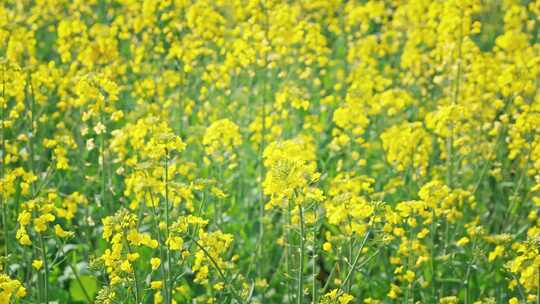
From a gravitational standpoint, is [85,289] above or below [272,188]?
below

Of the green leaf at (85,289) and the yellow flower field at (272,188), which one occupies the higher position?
the yellow flower field at (272,188)

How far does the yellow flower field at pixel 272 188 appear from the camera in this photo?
3.81 m

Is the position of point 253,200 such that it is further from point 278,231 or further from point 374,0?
point 374,0

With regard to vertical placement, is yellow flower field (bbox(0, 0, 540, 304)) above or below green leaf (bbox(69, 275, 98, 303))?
above

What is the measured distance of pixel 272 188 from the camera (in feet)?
11.1

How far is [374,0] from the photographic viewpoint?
696 cm

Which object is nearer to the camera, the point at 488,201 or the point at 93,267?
the point at 93,267

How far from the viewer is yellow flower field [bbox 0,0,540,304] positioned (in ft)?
12.5

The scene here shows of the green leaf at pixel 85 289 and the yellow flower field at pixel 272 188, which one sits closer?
the yellow flower field at pixel 272 188

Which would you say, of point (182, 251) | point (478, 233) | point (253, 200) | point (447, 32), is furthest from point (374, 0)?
→ point (182, 251)

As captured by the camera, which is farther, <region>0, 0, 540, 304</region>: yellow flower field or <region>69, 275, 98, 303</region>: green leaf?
<region>69, 275, 98, 303</region>: green leaf

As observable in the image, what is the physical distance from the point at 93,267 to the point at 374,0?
161 inches

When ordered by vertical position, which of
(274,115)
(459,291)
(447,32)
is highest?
(447,32)

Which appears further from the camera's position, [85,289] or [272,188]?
[85,289]
